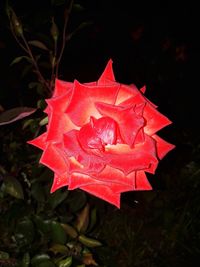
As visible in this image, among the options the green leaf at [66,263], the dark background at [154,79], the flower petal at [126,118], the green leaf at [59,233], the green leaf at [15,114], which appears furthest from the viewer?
the dark background at [154,79]

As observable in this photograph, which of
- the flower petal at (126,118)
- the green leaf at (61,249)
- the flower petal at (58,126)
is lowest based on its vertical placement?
the green leaf at (61,249)

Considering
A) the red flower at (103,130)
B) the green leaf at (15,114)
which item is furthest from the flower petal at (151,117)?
the green leaf at (15,114)

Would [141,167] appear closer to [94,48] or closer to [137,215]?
[137,215]

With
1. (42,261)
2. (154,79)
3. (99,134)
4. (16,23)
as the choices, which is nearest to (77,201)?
(42,261)

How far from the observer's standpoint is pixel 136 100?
49 centimetres

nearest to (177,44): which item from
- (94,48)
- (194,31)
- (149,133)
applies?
(194,31)

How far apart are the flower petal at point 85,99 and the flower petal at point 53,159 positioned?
79 millimetres

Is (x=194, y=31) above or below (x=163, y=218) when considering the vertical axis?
above

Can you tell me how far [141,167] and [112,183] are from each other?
6 centimetres

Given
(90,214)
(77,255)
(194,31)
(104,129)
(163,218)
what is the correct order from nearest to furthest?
1. (104,129)
2. (77,255)
3. (90,214)
4. (163,218)
5. (194,31)

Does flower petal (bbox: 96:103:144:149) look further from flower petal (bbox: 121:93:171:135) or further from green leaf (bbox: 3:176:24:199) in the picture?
green leaf (bbox: 3:176:24:199)

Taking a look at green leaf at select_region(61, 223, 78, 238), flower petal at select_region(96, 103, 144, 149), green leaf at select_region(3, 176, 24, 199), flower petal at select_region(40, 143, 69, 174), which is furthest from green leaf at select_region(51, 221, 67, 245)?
flower petal at select_region(96, 103, 144, 149)

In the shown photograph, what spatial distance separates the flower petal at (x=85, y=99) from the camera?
1.55 feet

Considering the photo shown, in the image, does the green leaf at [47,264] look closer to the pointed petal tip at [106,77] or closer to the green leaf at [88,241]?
the green leaf at [88,241]
